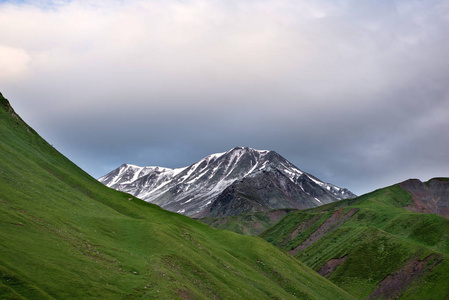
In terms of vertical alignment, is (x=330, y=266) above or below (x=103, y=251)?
above

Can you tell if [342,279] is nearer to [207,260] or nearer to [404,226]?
[404,226]

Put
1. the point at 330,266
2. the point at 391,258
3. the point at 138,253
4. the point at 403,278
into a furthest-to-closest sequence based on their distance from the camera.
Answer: the point at 330,266 → the point at 391,258 → the point at 403,278 → the point at 138,253

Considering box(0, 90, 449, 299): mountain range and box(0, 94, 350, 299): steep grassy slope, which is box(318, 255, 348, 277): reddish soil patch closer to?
box(0, 90, 449, 299): mountain range

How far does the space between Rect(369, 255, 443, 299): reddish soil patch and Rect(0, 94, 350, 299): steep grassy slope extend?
34574mm

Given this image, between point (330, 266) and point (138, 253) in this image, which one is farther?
point (330, 266)

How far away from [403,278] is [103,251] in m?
107

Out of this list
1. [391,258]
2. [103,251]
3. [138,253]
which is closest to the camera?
[103,251]

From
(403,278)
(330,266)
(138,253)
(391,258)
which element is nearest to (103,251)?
(138,253)

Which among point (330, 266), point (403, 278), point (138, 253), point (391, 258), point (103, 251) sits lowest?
point (103, 251)

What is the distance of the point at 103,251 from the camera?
5653 cm

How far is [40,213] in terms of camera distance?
6047 centimetres

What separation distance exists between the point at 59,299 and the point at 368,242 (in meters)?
136

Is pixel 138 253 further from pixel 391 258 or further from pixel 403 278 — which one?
pixel 391 258

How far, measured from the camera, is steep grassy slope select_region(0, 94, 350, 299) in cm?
4259
